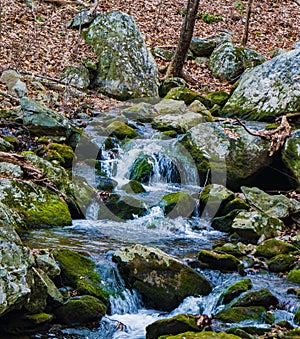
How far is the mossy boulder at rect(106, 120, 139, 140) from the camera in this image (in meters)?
11.0

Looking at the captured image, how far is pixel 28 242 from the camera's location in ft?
20.4

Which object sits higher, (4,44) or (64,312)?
(4,44)

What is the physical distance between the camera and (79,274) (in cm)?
549

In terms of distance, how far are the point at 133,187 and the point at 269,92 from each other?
5.25 metres

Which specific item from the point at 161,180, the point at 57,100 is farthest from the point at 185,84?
the point at 161,180

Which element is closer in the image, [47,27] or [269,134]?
[269,134]

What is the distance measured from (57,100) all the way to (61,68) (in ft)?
6.23

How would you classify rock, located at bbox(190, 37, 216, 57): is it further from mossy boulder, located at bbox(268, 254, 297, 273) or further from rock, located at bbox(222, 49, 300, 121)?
mossy boulder, located at bbox(268, 254, 297, 273)

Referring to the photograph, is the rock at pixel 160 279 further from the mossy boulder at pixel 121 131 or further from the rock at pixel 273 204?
the mossy boulder at pixel 121 131

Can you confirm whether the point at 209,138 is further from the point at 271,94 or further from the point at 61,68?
the point at 61,68

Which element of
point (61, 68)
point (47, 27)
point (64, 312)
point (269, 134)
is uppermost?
point (47, 27)

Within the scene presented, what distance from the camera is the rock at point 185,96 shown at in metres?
13.4

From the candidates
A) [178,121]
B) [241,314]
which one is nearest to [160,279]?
[241,314]

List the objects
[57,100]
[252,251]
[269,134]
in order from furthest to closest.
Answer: [57,100], [269,134], [252,251]
